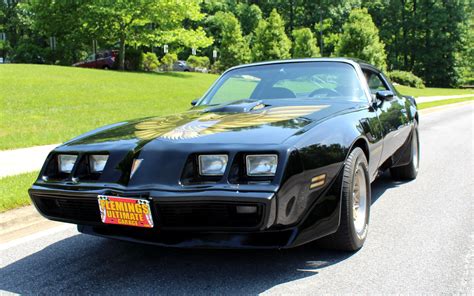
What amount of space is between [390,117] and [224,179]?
2.67 metres

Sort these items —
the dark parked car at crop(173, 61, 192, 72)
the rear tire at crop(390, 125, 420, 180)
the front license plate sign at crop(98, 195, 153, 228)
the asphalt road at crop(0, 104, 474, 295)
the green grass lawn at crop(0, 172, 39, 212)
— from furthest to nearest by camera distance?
the dark parked car at crop(173, 61, 192, 72) → the rear tire at crop(390, 125, 420, 180) → the green grass lawn at crop(0, 172, 39, 212) → the asphalt road at crop(0, 104, 474, 295) → the front license plate sign at crop(98, 195, 153, 228)

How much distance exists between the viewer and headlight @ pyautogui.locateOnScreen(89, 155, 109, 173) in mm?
3138

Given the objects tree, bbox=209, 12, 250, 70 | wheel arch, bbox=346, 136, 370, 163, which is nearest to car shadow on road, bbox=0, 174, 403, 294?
wheel arch, bbox=346, 136, 370, 163

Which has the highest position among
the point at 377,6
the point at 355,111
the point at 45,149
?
the point at 377,6

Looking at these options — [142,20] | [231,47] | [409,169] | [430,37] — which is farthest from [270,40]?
[409,169]

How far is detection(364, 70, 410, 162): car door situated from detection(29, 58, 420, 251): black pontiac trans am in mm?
686

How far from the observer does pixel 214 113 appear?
391 centimetres

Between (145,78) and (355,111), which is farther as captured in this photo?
(145,78)

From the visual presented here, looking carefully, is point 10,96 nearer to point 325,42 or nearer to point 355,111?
point 355,111

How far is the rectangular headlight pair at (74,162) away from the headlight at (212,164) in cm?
70

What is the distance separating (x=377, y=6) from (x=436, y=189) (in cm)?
6998

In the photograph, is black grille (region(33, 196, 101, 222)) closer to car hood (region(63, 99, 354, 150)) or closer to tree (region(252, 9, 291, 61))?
car hood (region(63, 99, 354, 150))

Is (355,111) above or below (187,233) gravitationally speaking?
above

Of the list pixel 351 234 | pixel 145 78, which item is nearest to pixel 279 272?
pixel 351 234
